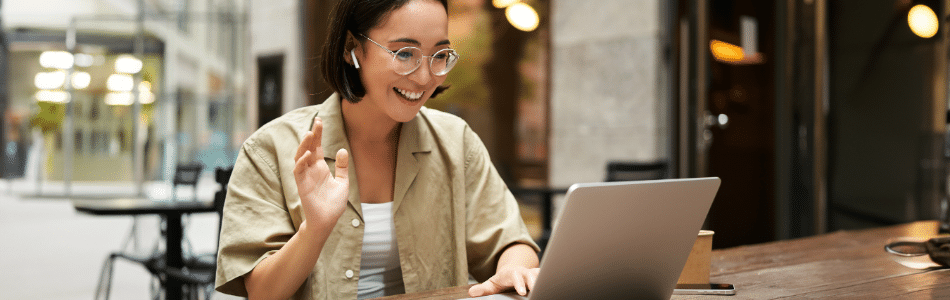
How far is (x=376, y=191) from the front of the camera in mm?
1495

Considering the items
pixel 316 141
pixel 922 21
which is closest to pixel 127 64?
pixel 922 21

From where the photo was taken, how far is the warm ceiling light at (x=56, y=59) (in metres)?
10.9

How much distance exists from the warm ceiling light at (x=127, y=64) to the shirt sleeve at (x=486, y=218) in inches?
427

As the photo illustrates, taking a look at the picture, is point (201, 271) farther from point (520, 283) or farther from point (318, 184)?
point (520, 283)

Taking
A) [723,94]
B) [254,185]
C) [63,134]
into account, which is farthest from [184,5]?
[254,185]

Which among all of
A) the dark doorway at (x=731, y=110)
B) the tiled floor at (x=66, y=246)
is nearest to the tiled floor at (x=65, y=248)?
the tiled floor at (x=66, y=246)

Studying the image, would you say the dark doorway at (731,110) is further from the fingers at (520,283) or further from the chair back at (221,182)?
the fingers at (520,283)

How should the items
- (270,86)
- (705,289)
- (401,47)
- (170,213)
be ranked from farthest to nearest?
1. (270,86)
2. (170,213)
3. (401,47)
4. (705,289)

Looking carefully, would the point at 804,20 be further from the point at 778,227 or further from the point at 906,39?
the point at 778,227

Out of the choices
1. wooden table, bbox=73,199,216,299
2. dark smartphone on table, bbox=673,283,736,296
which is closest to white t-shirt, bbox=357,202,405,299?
dark smartphone on table, bbox=673,283,736,296

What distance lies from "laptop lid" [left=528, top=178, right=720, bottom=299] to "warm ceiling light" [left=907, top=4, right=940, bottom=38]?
3.82m

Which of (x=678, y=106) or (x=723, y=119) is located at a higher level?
(x=678, y=106)

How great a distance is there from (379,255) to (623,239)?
708 millimetres

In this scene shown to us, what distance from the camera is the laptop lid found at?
81 centimetres
